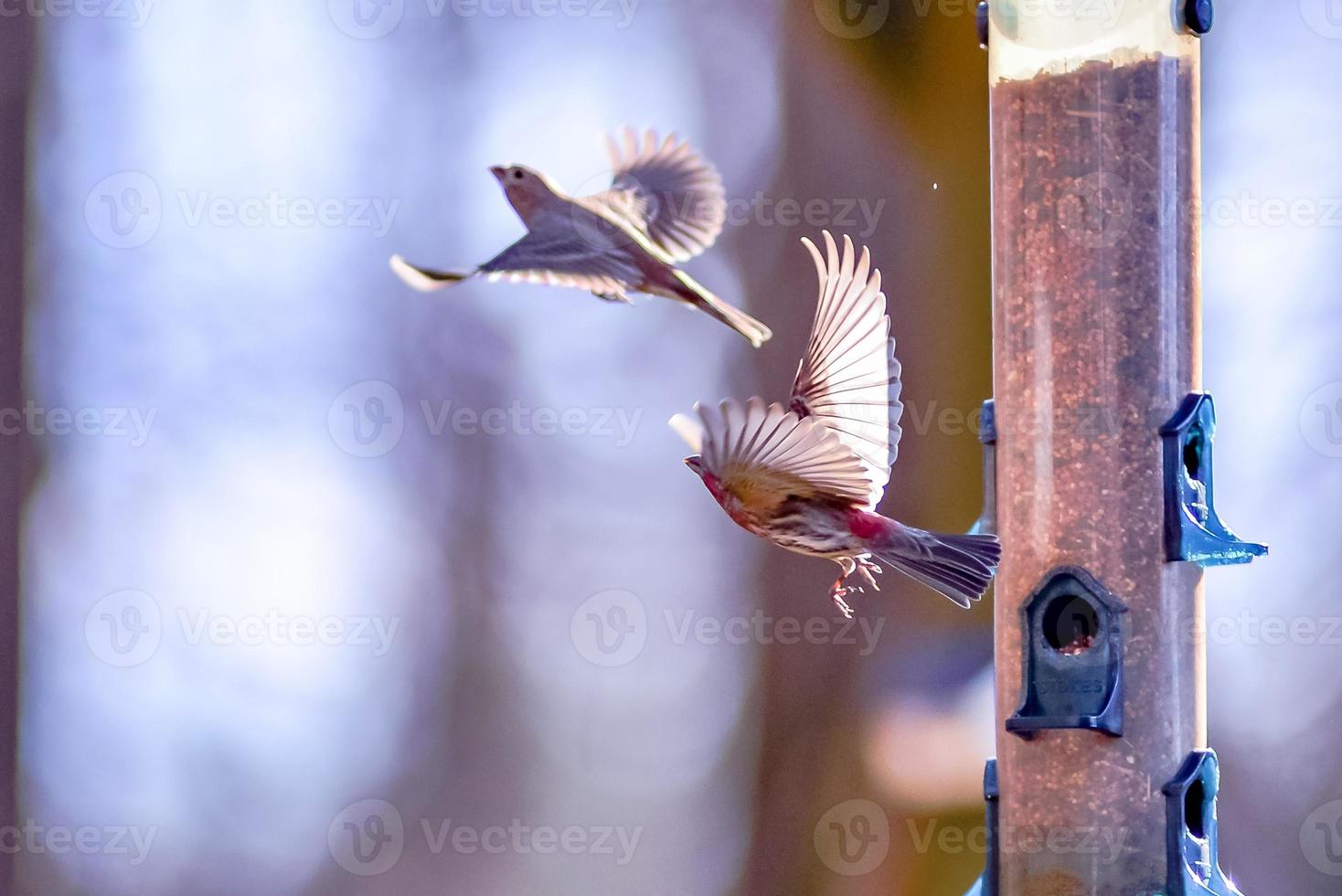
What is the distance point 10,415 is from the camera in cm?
792

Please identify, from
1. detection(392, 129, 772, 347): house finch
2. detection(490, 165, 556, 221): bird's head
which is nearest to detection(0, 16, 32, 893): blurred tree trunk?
detection(392, 129, 772, 347): house finch

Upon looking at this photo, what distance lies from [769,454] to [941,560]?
0.55 metres

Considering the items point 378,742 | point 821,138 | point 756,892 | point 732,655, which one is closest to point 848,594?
point 732,655

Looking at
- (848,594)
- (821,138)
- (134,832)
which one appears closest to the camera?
(848,594)

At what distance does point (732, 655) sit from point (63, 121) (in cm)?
363

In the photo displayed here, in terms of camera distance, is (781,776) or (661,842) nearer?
(781,776)

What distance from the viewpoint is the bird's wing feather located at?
332 cm

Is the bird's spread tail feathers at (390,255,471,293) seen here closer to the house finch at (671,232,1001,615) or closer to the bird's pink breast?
the house finch at (671,232,1001,615)

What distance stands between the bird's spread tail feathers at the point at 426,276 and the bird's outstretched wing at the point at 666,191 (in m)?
0.70

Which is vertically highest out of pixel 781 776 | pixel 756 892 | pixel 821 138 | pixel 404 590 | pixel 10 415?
pixel 821 138

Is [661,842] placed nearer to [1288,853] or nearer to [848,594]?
[848,594]

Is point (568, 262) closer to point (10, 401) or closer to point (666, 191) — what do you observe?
point (666, 191)

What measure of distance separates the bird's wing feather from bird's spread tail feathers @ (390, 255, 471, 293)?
0.38 feet

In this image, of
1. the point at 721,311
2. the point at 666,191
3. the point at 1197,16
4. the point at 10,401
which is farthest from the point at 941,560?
the point at 10,401
